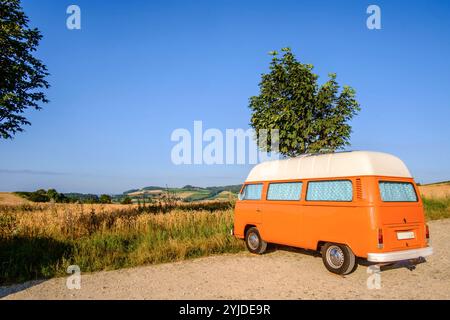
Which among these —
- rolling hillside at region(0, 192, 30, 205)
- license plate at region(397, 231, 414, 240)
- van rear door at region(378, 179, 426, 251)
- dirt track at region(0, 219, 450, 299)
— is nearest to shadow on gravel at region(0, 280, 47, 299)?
dirt track at region(0, 219, 450, 299)

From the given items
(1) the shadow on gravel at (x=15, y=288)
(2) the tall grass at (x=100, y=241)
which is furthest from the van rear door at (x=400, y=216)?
(1) the shadow on gravel at (x=15, y=288)

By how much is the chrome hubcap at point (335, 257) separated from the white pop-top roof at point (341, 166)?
151 centimetres

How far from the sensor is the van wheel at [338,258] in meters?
6.77

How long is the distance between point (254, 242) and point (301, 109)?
7.07 meters

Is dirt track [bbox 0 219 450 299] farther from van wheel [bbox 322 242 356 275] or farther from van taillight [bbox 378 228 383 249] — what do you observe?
van taillight [bbox 378 228 383 249]

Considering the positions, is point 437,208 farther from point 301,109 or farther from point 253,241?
point 253,241

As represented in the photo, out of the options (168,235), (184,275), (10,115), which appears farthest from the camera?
(10,115)

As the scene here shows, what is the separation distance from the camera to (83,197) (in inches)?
508

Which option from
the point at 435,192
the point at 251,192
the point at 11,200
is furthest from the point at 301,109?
the point at 11,200

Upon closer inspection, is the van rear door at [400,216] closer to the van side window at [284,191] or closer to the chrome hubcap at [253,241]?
the van side window at [284,191]

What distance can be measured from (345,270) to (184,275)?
3.23 m

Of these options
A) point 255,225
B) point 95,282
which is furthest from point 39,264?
point 255,225
